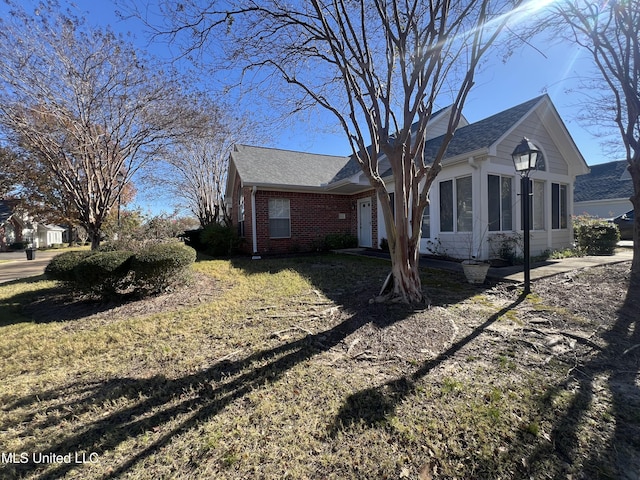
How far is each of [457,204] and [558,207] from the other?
438cm

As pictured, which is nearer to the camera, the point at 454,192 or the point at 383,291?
the point at 383,291

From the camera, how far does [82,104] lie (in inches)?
279

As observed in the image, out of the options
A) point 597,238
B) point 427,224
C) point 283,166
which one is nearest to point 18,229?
point 283,166

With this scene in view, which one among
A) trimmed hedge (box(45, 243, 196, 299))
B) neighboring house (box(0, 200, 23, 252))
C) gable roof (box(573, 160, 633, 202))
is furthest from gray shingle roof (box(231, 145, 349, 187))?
neighboring house (box(0, 200, 23, 252))

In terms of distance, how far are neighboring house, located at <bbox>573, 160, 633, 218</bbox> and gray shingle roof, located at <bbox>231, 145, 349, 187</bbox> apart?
58.8 feet

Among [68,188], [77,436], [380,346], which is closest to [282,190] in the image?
[68,188]

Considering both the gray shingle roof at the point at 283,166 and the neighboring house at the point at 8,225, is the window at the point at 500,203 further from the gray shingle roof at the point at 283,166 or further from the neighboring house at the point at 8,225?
the neighboring house at the point at 8,225

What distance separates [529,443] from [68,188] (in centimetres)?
1026

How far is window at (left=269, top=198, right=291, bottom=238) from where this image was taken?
11820mm

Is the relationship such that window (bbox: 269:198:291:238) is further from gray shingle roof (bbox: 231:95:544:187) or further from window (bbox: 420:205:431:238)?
window (bbox: 420:205:431:238)

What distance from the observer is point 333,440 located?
1.97 meters

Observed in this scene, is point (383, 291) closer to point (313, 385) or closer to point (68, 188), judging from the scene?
point (313, 385)

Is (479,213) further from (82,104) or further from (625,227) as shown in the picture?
(625,227)

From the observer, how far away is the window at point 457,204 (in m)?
8.31
